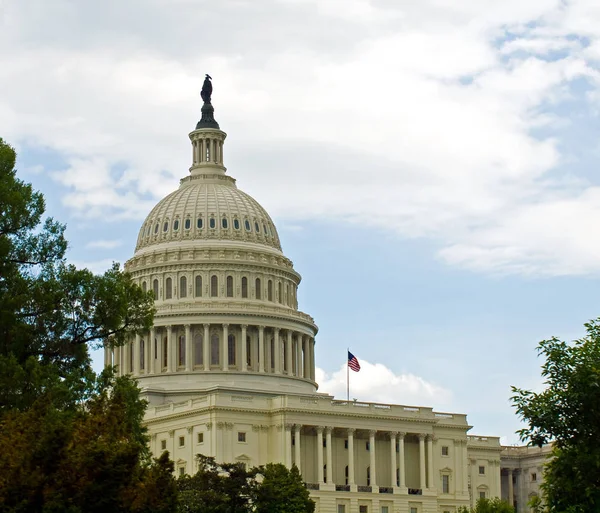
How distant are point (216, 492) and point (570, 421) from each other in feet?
196

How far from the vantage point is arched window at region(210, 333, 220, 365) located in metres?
164

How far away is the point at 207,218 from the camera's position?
6772 inches

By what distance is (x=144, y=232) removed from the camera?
577 ft

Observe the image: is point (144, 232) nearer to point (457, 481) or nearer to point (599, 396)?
point (457, 481)

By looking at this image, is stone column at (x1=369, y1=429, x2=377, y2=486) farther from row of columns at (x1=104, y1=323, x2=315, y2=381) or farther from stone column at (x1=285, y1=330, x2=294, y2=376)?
stone column at (x1=285, y1=330, x2=294, y2=376)

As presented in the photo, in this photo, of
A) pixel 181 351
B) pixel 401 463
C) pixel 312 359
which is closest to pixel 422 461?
pixel 401 463

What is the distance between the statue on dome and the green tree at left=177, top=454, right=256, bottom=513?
74.5m

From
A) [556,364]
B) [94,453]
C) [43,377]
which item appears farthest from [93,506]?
[556,364]

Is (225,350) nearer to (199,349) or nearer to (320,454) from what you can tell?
(199,349)

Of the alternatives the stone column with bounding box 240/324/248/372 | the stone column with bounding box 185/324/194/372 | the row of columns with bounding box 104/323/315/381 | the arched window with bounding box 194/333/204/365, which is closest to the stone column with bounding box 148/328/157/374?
the row of columns with bounding box 104/323/315/381

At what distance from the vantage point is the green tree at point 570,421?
5678cm

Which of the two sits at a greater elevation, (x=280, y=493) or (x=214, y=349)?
(x=214, y=349)

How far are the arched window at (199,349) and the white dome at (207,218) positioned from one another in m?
12.1

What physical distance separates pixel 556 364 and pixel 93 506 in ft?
62.1
